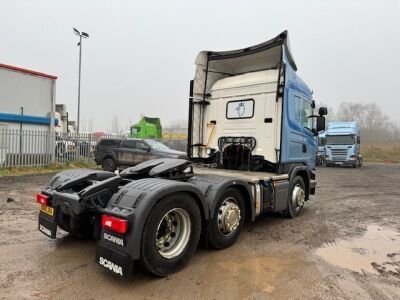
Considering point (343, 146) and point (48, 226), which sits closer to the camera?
point (48, 226)

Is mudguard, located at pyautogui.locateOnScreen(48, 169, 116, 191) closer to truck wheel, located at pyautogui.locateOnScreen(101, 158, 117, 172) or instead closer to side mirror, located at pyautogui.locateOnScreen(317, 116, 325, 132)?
side mirror, located at pyautogui.locateOnScreen(317, 116, 325, 132)

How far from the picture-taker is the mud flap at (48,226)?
14.5 feet

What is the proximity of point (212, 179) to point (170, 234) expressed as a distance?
1.14 m

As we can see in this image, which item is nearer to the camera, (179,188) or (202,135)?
(179,188)

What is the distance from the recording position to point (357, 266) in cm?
430

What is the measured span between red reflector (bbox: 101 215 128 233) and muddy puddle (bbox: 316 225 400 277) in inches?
112

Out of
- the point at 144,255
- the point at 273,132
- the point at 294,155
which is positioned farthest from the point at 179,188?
the point at 294,155

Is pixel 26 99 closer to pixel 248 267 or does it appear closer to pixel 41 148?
pixel 41 148

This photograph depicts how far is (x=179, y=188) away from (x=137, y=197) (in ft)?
1.67

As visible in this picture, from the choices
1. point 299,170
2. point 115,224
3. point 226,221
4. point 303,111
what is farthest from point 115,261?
point 303,111

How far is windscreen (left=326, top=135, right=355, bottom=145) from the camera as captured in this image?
A: 25.1m

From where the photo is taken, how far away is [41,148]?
16.2 meters

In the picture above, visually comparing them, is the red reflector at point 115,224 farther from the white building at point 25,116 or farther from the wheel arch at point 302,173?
the white building at point 25,116

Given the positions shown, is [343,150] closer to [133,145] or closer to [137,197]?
[133,145]
